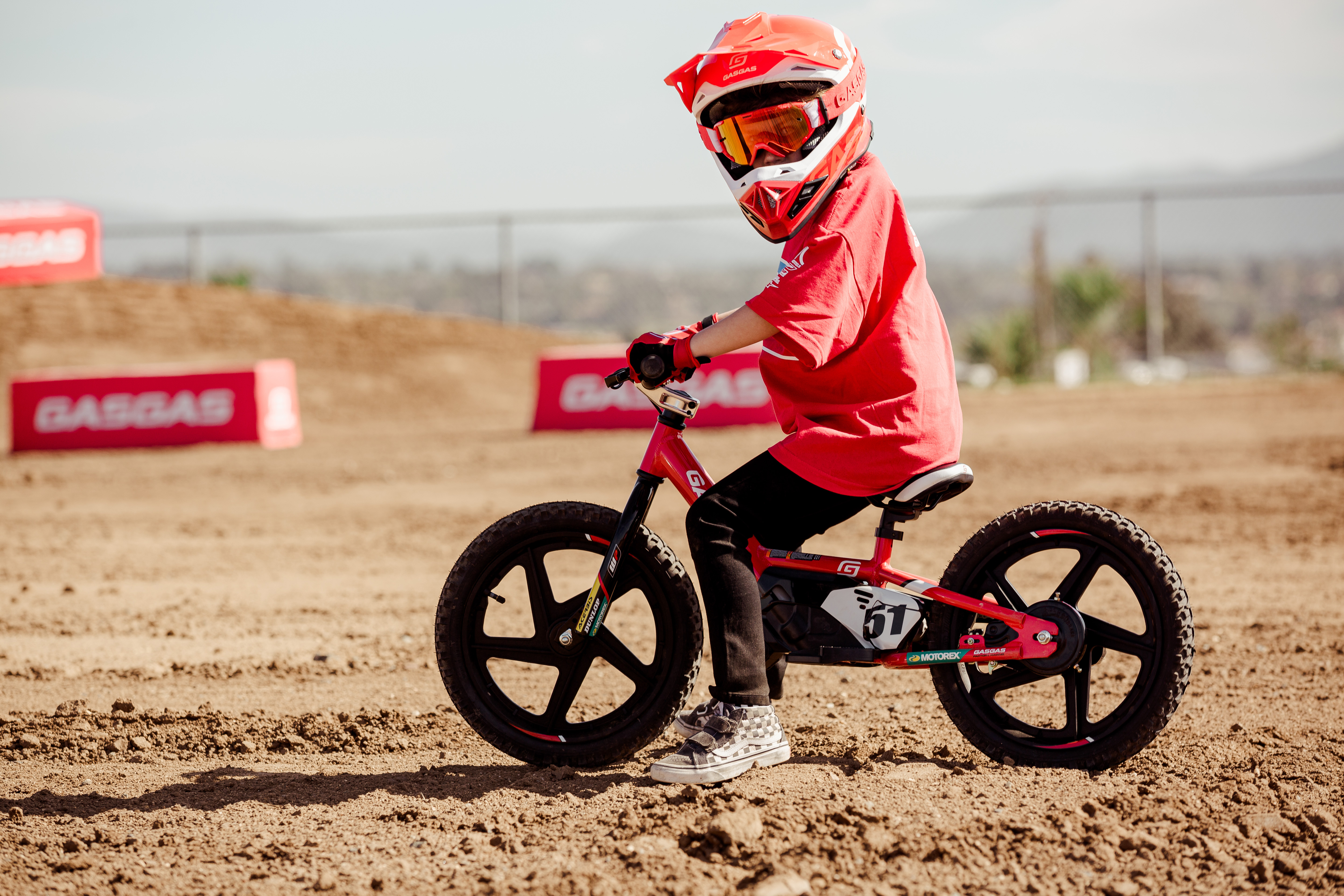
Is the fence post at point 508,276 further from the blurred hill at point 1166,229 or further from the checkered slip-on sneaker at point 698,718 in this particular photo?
the checkered slip-on sneaker at point 698,718

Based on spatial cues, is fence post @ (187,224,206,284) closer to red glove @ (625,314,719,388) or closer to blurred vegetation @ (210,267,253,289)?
blurred vegetation @ (210,267,253,289)

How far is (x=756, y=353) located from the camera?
43.5 feet

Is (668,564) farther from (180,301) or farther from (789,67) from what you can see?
(180,301)

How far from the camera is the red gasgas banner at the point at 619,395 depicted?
1319cm

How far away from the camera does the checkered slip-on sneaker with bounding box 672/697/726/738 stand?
339 cm

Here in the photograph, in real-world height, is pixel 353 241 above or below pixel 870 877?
above

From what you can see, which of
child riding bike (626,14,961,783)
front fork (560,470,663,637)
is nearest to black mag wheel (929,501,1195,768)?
child riding bike (626,14,961,783)

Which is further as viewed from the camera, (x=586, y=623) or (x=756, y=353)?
(x=756, y=353)

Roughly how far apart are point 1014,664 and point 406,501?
268 inches

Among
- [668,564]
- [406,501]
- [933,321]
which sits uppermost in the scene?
[933,321]

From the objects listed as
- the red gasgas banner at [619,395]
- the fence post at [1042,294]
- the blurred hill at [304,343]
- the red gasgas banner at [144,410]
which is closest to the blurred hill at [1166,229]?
the fence post at [1042,294]

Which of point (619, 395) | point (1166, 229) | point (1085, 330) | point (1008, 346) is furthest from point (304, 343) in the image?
point (1166, 229)

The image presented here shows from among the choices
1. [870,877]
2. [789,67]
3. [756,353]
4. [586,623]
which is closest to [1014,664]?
[870,877]

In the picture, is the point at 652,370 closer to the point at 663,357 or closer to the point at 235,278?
the point at 663,357
